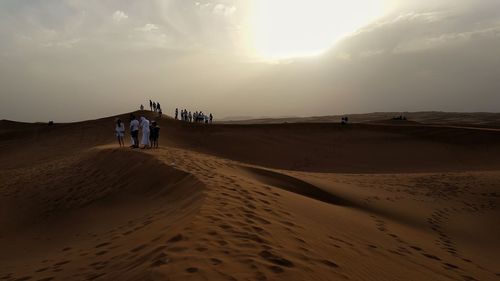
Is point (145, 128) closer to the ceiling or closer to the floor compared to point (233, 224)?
closer to the ceiling

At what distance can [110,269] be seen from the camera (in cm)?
464

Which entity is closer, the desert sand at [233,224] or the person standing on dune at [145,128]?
the desert sand at [233,224]

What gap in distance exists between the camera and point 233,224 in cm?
560

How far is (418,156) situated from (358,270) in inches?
853

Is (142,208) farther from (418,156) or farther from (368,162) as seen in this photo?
(418,156)

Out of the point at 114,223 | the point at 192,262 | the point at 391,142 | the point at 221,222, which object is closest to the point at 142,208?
the point at 114,223

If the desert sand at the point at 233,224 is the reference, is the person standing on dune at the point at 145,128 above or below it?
above

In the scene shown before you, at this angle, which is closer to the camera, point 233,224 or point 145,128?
point 233,224

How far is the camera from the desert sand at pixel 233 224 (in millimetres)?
4543

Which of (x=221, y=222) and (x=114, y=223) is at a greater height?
(x=221, y=222)

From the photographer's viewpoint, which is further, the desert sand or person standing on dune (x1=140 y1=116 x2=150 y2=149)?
person standing on dune (x1=140 y1=116 x2=150 y2=149)

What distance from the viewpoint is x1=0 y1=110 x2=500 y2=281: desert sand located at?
179 inches

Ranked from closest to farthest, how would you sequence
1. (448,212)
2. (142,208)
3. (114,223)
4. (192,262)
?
(192,262)
(114,223)
(142,208)
(448,212)

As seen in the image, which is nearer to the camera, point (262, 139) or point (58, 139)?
point (262, 139)
